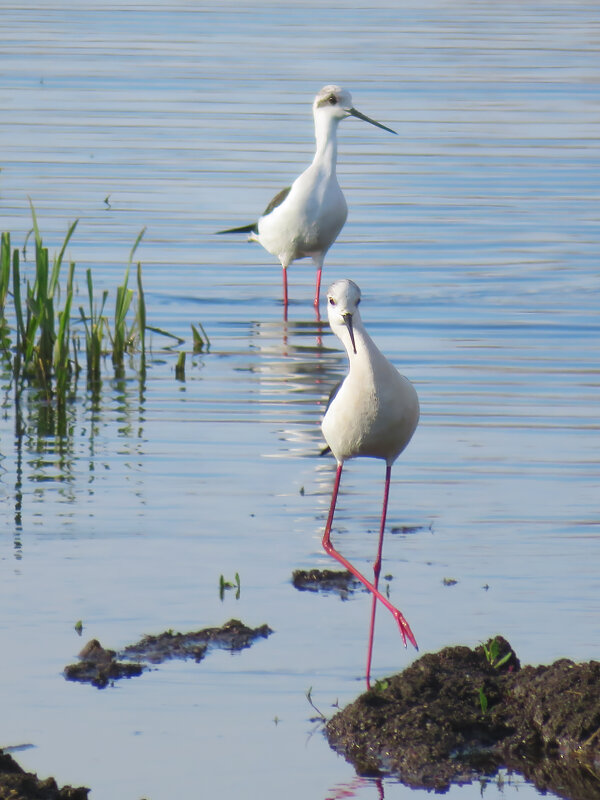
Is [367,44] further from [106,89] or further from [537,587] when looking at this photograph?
[537,587]

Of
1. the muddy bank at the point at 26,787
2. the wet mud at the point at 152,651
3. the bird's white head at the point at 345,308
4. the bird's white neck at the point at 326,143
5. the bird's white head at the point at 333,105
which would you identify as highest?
the bird's white head at the point at 333,105

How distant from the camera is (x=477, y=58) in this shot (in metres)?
29.8

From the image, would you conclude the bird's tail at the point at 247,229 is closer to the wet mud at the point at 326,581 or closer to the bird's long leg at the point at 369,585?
the bird's long leg at the point at 369,585

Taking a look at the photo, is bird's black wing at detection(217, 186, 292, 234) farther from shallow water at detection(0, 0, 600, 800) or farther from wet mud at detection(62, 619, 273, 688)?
wet mud at detection(62, 619, 273, 688)

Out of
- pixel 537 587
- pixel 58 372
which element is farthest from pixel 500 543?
pixel 58 372

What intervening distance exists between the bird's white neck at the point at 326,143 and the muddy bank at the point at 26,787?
30.6 ft

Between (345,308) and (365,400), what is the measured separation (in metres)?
0.37

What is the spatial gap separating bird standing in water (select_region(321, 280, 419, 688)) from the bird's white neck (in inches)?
278

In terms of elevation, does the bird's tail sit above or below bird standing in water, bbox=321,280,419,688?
below

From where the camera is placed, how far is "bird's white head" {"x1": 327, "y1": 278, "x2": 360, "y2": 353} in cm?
659

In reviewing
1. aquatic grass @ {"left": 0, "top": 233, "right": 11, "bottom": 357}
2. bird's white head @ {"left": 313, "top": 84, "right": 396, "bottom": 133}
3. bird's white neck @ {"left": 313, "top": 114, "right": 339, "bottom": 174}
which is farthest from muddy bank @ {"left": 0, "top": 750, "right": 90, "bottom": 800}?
bird's white head @ {"left": 313, "top": 84, "right": 396, "bottom": 133}

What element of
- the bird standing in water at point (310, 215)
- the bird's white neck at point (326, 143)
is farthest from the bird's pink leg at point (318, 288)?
the bird's white neck at point (326, 143)

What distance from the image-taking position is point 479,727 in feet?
17.7

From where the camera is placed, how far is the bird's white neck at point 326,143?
13.7 m
